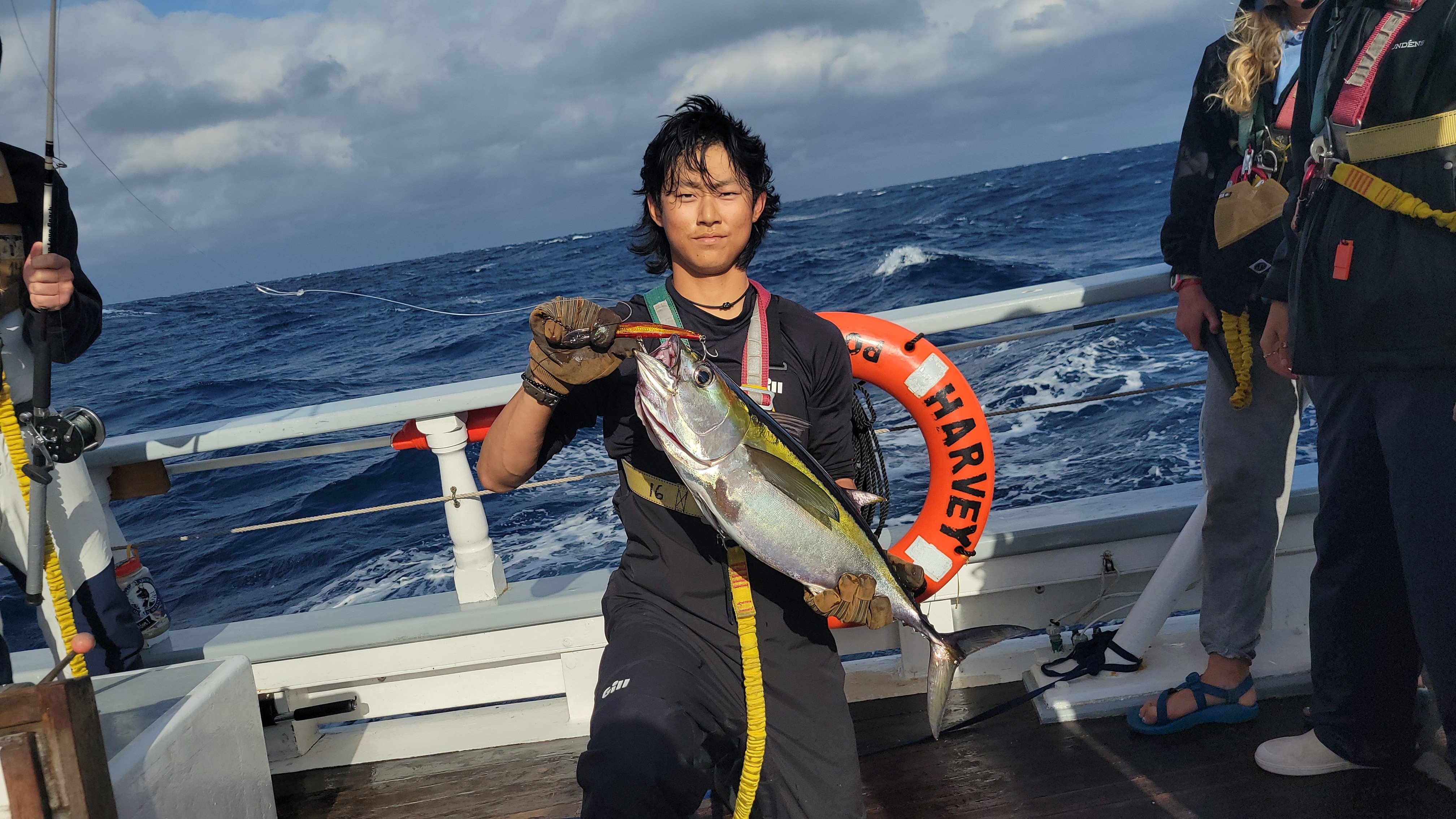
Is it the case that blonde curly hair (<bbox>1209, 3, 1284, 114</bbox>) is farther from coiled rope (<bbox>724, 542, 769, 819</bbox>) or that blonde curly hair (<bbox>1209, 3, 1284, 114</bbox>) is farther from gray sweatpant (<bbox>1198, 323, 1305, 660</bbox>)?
coiled rope (<bbox>724, 542, 769, 819</bbox>)

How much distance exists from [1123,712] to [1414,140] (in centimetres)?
171

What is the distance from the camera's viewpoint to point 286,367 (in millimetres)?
13000

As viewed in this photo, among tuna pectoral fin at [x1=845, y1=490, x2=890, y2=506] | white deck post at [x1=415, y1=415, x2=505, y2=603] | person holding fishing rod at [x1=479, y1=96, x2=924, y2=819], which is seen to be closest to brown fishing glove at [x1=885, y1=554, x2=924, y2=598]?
person holding fishing rod at [x1=479, y1=96, x2=924, y2=819]

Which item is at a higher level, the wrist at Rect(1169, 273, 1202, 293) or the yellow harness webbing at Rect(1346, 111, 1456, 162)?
the yellow harness webbing at Rect(1346, 111, 1456, 162)

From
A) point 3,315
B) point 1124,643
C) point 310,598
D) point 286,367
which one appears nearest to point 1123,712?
point 1124,643

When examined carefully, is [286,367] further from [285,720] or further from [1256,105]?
[1256,105]

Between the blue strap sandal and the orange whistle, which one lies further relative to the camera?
the blue strap sandal

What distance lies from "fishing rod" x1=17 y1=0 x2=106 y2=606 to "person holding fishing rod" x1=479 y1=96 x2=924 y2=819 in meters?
1.08

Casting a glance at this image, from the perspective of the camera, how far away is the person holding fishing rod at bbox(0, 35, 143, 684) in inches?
92.4

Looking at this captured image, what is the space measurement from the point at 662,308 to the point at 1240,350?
5.27 ft

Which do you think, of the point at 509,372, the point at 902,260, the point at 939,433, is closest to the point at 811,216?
the point at 902,260

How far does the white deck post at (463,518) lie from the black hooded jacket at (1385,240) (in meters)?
2.31

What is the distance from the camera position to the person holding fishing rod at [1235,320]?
237 centimetres

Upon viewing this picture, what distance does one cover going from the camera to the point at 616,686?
5.85 ft
